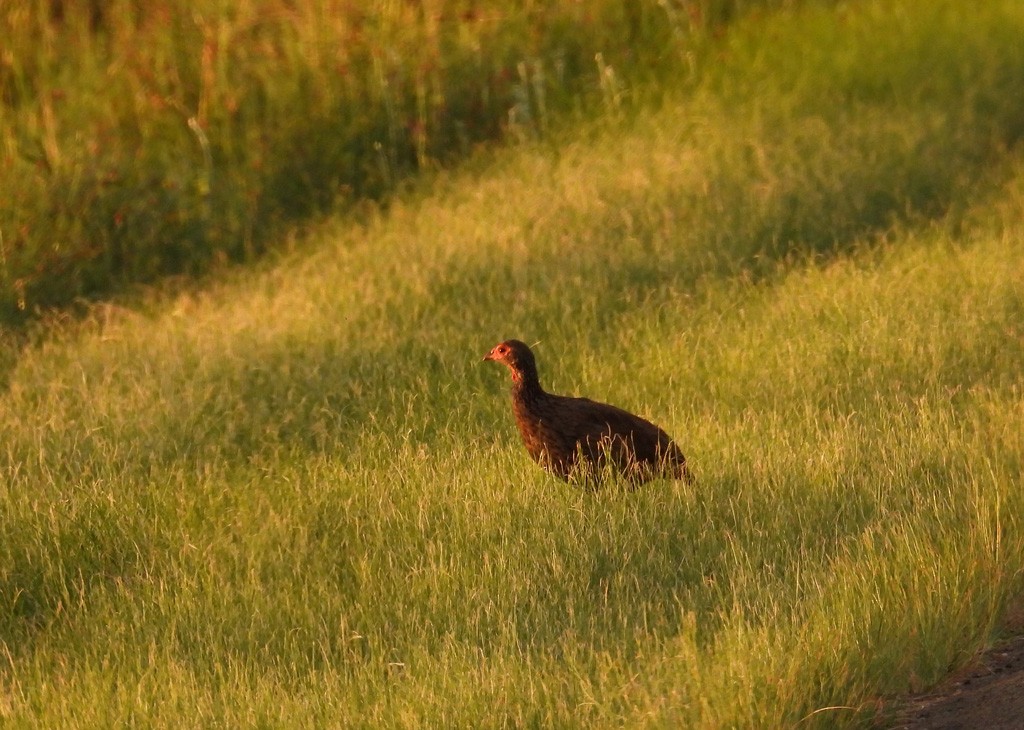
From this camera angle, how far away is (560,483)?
6359 millimetres

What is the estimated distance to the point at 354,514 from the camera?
6273 mm

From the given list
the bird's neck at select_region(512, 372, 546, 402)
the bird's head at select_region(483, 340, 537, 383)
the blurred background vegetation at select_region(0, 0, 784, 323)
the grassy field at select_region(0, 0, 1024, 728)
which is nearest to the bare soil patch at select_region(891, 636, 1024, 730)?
the grassy field at select_region(0, 0, 1024, 728)

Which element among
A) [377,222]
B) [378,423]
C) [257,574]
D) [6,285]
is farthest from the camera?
[377,222]

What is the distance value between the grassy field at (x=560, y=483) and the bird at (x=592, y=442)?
132 millimetres

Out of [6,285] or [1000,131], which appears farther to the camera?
[1000,131]

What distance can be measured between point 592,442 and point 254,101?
21.3 feet

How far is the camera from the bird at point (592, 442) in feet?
20.4

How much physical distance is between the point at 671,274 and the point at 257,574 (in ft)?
14.2

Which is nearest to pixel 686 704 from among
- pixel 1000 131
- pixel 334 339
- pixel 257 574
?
pixel 257 574

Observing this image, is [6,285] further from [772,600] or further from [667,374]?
[772,600]

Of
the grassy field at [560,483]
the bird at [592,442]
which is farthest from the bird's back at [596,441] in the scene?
the grassy field at [560,483]

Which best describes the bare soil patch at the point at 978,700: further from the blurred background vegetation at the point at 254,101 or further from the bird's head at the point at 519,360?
the blurred background vegetation at the point at 254,101

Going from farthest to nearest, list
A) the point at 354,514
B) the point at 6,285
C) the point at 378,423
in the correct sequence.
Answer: the point at 6,285 < the point at 378,423 < the point at 354,514

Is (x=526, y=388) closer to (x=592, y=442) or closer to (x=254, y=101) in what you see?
(x=592, y=442)
